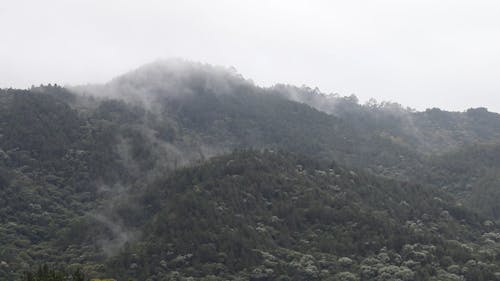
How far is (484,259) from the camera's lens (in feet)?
463

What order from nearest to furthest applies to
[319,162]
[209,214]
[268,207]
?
[209,214] < [268,207] < [319,162]

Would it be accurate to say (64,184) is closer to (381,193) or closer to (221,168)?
(221,168)

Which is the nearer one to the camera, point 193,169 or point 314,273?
point 314,273

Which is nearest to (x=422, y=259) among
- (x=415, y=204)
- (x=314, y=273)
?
(x=314, y=273)

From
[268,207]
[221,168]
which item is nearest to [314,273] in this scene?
[268,207]

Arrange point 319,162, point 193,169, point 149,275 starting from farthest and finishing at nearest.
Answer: point 319,162, point 193,169, point 149,275

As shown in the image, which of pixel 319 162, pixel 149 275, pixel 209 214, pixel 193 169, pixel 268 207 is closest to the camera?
pixel 149 275

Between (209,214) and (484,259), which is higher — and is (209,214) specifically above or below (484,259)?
above

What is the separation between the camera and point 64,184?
190875 millimetres

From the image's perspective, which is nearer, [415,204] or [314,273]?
[314,273]

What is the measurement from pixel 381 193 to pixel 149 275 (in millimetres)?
63781

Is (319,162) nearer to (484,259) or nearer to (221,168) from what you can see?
(221,168)

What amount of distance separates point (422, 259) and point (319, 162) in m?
52.6

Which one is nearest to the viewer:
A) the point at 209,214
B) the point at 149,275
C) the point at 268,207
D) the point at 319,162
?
the point at 149,275
